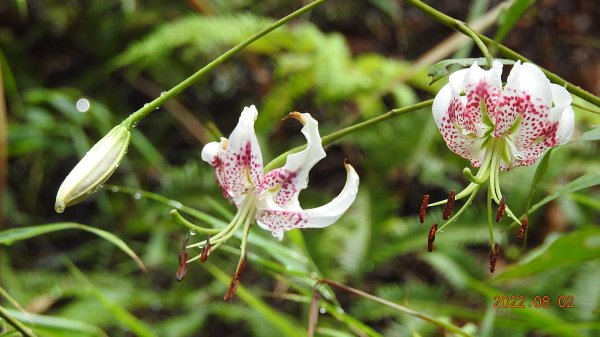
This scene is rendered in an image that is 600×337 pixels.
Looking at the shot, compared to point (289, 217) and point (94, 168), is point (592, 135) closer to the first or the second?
point (289, 217)

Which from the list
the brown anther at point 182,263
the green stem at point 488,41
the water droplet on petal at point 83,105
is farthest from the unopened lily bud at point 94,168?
the water droplet on petal at point 83,105

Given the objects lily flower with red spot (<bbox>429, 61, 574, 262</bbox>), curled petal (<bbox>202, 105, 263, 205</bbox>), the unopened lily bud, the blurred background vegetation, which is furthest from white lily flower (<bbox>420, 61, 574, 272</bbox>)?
the blurred background vegetation

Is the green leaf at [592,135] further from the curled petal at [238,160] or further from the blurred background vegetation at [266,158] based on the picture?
the blurred background vegetation at [266,158]

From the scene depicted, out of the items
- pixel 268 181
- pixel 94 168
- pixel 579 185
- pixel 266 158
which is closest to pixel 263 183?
pixel 268 181

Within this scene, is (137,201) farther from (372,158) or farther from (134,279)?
(372,158)

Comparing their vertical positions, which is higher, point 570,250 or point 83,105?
point 83,105

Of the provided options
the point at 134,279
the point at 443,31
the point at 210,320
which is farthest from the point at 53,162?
the point at 443,31

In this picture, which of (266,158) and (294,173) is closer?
(294,173)
